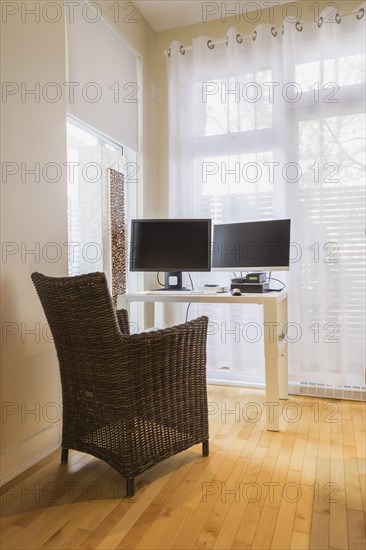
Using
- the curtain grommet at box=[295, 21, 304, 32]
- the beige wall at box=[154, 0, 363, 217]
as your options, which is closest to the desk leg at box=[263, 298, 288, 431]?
the beige wall at box=[154, 0, 363, 217]

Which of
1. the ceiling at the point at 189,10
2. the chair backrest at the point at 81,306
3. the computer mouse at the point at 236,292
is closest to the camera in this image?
the chair backrest at the point at 81,306

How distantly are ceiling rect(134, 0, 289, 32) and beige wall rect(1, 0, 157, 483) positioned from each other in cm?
107

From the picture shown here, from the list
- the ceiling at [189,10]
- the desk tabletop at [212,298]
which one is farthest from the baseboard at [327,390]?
the ceiling at [189,10]

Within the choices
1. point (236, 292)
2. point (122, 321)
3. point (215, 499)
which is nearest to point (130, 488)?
point (215, 499)

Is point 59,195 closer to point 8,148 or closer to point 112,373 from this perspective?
point 8,148

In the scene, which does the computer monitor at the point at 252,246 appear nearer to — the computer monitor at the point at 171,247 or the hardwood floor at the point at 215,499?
the computer monitor at the point at 171,247

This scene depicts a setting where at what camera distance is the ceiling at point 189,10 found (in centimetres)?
293

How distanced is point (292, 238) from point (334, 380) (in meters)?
1.01

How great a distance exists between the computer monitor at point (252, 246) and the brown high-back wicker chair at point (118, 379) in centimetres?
93

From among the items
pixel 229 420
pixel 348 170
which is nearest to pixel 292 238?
pixel 348 170

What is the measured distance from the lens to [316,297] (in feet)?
9.12

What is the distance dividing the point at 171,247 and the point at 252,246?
0.55 metres

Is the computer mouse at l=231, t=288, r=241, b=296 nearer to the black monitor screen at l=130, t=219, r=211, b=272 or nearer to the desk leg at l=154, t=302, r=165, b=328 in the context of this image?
the black monitor screen at l=130, t=219, r=211, b=272

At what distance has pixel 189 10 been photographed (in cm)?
301
